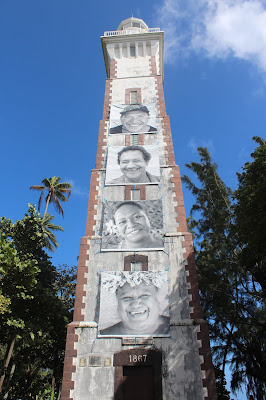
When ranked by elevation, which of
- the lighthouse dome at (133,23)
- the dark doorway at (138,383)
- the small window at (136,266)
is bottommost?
the dark doorway at (138,383)

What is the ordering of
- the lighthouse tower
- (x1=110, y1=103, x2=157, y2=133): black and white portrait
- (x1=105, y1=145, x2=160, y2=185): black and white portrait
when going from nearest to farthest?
1. the lighthouse tower
2. (x1=105, y1=145, x2=160, y2=185): black and white portrait
3. (x1=110, y1=103, x2=157, y2=133): black and white portrait

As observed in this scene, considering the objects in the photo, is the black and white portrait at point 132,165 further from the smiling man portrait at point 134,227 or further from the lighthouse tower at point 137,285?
the smiling man portrait at point 134,227

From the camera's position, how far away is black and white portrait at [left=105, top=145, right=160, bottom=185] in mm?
19266

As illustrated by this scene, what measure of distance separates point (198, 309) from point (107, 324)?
4215mm

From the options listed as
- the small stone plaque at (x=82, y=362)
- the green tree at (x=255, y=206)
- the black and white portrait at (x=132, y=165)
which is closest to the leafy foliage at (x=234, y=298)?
the green tree at (x=255, y=206)

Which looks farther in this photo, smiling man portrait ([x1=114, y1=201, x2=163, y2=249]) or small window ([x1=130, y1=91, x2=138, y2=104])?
small window ([x1=130, y1=91, x2=138, y2=104])

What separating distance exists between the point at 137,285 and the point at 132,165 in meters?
7.96

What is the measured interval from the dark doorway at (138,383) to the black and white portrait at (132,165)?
397 inches

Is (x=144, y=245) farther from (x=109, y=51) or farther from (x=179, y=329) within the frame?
(x=109, y=51)

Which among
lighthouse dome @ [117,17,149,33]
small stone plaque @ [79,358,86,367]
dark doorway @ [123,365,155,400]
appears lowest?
dark doorway @ [123,365,155,400]

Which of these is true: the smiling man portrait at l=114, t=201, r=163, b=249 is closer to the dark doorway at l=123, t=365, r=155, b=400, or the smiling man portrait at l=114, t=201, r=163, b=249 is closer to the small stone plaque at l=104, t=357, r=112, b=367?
the small stone plaque at l=104, t=357, r=112, b=367

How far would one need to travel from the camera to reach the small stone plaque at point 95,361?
13.4 m

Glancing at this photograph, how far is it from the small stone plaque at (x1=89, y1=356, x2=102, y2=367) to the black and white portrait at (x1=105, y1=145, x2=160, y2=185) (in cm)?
963

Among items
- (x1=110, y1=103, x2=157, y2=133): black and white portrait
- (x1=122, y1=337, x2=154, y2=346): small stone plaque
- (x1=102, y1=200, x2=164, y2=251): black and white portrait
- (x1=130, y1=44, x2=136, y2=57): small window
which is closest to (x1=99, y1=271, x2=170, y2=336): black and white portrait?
(x1=122, y1=337, x2=154, y2=346): small stone plaque
